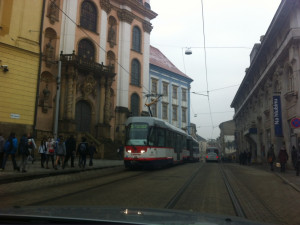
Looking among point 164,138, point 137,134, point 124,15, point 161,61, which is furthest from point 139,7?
point 137,134

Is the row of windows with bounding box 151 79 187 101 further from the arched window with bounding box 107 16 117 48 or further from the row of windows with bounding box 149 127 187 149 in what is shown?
the row of windows with bounding box 149 127 187 149

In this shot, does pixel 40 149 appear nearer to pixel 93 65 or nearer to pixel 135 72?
pixel 93 65

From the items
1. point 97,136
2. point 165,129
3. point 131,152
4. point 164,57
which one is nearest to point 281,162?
point 165,129

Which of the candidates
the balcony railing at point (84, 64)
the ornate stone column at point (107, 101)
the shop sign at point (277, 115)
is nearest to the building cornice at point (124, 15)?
the balcony railing at point (84, 64)

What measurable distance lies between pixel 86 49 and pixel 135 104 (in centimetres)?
970

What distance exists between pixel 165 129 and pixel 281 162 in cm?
730

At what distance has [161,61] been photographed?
49.7 meters

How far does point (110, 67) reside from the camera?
1214 inches

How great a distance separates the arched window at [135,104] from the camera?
3654 centimetres

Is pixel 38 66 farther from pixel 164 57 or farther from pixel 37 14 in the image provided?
pixel 164 57

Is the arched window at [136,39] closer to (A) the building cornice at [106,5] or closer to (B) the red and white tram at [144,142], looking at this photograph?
(A) the building cornice at [106,5]

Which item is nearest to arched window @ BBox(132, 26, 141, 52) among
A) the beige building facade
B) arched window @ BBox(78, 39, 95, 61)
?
arched window @ BBox(78, 39, 95, 61)

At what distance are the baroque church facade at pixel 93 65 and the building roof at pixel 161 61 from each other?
324 inches

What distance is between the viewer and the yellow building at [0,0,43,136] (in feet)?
65.2
